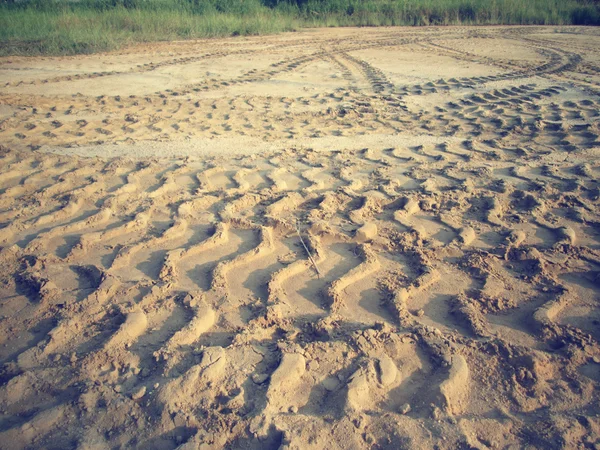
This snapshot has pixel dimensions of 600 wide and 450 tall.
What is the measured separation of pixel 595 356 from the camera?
2.24 meters

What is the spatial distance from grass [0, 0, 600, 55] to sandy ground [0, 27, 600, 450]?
601cm

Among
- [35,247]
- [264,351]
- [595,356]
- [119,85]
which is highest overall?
[119,85]

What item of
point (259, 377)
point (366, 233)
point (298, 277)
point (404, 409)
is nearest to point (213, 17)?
point (366, 233)

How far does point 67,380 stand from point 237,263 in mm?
1232

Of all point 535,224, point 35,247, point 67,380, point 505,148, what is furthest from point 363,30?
point 67,380

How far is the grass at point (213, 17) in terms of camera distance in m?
11.0

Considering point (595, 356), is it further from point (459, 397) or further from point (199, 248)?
point (199, 248)

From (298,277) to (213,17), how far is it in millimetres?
13299

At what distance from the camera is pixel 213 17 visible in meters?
13.8

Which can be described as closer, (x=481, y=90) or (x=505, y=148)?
(x=505, y=148)

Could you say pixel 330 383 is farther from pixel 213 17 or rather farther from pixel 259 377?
pixel 213 17

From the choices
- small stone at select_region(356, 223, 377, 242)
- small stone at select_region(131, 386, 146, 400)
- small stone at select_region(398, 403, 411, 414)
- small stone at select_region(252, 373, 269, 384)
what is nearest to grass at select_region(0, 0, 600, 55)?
small stone at select_region(356, 223, 377, 242)

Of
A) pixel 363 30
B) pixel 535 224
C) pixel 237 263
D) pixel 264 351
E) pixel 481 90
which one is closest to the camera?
pixel 264 351

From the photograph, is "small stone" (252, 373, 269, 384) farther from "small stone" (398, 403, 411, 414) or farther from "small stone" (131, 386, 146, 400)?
"small stone" (398, 403, 411, 414)
